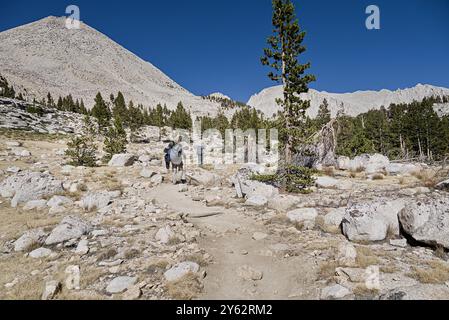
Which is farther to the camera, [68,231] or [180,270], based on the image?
[68,231]

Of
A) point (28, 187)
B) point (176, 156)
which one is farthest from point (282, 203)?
point (28, 187)

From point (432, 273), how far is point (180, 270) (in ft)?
19.6

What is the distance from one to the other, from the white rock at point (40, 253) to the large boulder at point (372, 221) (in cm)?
964

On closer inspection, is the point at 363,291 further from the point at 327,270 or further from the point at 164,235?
the point at 164,235

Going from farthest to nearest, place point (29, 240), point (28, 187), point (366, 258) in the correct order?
point (28, 187) → point (29, 240) → point (366, 258)

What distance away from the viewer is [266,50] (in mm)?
15492

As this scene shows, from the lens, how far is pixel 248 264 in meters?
7.14

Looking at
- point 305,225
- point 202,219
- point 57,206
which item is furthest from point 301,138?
point 57,206

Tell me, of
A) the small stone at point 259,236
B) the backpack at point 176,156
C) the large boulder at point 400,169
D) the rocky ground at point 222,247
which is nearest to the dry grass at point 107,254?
the rocky ground at point 222,247

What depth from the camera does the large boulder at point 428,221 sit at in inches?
286

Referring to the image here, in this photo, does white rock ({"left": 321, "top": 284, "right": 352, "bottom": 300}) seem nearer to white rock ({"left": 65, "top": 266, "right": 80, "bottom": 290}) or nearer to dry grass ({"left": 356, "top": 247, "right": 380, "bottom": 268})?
dry grass ({"left": 356, "top": 247, "right": 380, "bottom": 268})

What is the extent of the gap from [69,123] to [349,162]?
6269 cm

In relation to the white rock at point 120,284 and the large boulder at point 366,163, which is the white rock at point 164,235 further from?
the large boulder at point 366,163

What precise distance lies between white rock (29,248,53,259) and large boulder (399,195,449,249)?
36.9 feet
